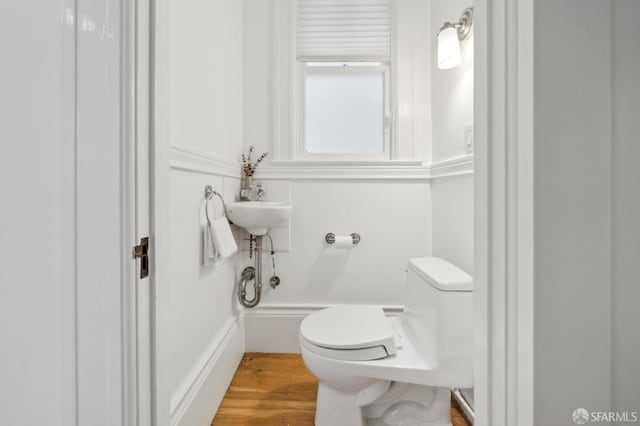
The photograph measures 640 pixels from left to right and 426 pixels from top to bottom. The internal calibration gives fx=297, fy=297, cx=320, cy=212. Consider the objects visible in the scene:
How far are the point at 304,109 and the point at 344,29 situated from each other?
572 mm

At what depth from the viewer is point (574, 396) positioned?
1.27 feet

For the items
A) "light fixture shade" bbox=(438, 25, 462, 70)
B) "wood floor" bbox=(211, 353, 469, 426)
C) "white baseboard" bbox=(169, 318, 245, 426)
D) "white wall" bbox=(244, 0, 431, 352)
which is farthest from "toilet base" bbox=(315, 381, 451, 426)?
"light fixture shade" bbox=(438, 25, 462, 70)

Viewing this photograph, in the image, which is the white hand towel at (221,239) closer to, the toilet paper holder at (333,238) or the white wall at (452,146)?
the toilet paper holder at (333,238)

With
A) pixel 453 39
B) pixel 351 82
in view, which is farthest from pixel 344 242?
pixel 453 39

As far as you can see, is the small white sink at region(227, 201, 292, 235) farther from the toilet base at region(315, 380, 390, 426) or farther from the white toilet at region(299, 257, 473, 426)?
the toilet base at region(315, 380, 390, 426)

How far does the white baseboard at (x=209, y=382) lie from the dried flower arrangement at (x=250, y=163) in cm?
89

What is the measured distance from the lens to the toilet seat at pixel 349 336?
1.16 m

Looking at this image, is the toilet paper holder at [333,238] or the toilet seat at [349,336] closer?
the toilet seat at [349,336]

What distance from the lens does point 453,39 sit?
53.3 inches
